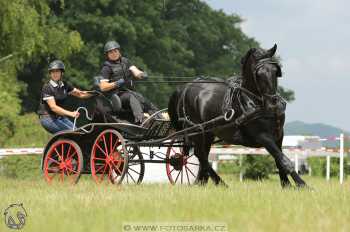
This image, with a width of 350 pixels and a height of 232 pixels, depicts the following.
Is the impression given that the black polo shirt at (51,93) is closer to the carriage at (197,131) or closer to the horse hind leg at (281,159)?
the carriage at (197,131)

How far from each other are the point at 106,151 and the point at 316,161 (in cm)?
1600

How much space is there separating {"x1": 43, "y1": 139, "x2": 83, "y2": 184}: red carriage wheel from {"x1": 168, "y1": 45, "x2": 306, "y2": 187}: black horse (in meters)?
1.80

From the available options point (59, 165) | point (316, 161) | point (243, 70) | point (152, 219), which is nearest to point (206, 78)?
point (243, 70)

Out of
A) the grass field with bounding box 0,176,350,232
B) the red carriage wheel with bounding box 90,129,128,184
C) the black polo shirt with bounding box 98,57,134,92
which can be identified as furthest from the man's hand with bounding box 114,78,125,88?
the grass field with bounding box 0,176,350,232

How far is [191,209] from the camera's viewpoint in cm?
822

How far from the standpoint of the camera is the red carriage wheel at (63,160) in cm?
1312

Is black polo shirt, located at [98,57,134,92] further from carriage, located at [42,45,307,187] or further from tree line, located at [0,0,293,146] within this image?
tree line, located at [0,0,293,146]

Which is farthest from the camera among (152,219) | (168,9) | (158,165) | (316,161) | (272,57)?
(168,9)

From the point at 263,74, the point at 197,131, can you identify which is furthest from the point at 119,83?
the point at 263,74

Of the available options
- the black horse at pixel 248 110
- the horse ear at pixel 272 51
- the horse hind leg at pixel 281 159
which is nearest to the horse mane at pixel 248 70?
the black horse at pixel 248 110

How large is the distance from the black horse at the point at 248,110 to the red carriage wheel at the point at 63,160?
1.80 m

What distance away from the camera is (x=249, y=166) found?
885 inches

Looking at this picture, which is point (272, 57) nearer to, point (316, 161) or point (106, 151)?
point (106, 151)

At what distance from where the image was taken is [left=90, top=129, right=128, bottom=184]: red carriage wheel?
12.7m
